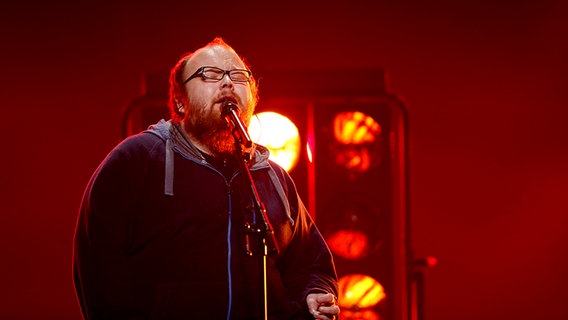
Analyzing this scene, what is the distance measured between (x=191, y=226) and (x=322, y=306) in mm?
406

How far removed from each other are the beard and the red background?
2478 mm

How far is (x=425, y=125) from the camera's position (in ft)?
14.4

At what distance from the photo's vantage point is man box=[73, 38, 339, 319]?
5.62ft

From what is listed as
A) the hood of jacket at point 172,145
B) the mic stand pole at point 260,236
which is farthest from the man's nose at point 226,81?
the mic stand pole at point 260,236

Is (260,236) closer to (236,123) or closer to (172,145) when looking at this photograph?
(236,123)

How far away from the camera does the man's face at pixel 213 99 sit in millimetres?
1910

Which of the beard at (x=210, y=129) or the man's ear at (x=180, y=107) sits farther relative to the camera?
the man's ear at (x=180, y=107)

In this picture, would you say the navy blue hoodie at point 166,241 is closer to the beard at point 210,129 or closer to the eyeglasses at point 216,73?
the beard at point 210,129

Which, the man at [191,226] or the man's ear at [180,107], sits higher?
the man's ear at [180,107]

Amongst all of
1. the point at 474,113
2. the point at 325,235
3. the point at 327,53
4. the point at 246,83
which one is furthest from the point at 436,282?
the point at 246,83

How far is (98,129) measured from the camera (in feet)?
14.5

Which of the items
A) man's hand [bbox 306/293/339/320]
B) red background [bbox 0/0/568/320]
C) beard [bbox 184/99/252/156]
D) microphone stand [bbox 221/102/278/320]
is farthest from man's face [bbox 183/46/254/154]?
red background [bbox 0/0/568/320]

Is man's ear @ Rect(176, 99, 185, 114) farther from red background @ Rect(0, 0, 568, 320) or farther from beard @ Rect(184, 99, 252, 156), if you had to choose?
red background @ Rect(0, 0, 568, 320)

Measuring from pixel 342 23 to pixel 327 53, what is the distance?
196mm
